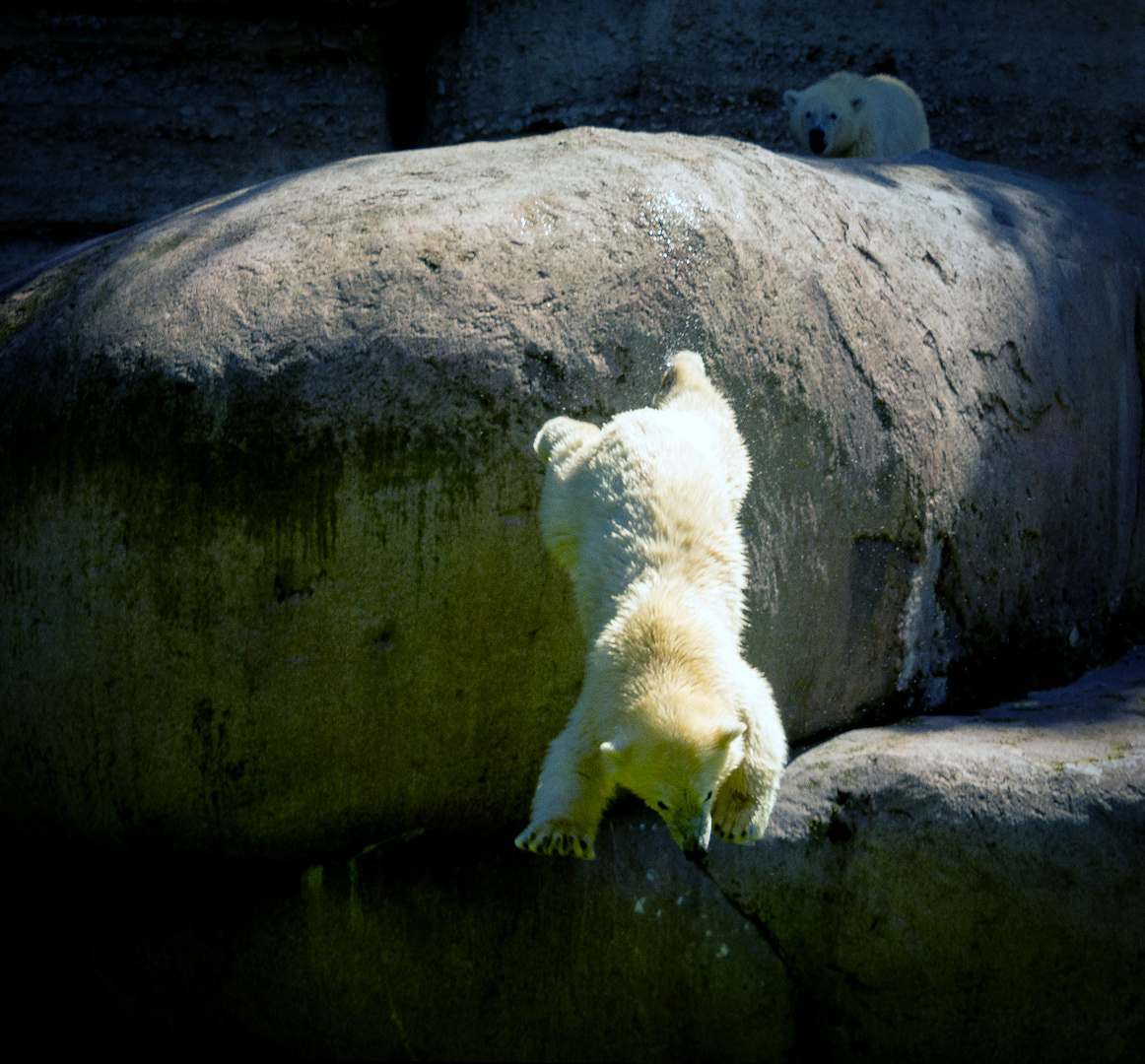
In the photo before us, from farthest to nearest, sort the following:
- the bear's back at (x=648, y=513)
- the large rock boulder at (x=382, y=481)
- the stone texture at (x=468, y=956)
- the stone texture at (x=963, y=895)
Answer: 1. the stone texture at (x=468, y=956)
2. the large rock boulder at (x=382, y=481)
3. the stone texture at (x=963, y=895)
4. the bear's back at (x=648, y=513)

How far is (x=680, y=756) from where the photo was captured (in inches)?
81.4

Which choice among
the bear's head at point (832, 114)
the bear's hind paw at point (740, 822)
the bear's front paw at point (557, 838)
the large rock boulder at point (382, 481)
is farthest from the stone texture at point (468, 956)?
the bear's head at point (832, 114)

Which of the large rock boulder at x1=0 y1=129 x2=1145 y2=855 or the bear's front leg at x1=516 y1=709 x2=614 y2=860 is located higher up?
the large rock boulder at x1=0 y1=129 x2=1145 y2=855

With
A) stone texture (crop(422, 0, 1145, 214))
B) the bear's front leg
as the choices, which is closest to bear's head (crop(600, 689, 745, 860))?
the bear's front leg

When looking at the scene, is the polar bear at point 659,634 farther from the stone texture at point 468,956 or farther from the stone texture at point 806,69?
the stone texture at point 806,69

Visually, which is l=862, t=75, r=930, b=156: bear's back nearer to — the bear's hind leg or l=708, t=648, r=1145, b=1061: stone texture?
l=708, t=648, r=1145, b=1061: stone texture

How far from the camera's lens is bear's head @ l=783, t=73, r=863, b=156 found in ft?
23.4

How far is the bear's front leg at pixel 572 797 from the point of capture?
7.45 feet

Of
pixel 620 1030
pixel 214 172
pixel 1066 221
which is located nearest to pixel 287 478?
pixel 620 1030

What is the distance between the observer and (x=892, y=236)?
12.9ft

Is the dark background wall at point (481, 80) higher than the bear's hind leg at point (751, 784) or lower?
higher

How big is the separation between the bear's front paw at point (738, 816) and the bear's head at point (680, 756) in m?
0.25

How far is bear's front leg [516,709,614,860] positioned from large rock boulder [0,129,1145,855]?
0.75m

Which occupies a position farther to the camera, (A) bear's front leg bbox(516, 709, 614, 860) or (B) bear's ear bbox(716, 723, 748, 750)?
(A) bear's front leg bbox(516, 709, 614, 860)
